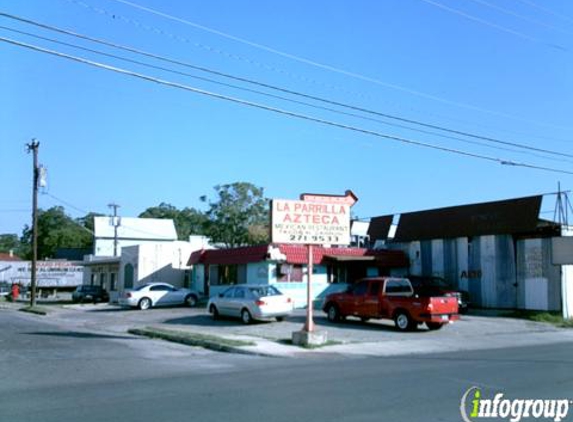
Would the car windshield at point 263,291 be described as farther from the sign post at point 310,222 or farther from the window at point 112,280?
the window at point 112,280

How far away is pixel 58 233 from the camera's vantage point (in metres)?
102

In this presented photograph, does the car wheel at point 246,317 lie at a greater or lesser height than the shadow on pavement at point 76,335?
greater

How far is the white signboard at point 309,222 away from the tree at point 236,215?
54.4 meters

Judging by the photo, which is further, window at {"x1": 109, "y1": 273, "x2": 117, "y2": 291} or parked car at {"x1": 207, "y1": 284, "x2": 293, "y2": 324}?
window at {"x1": 109, "y1": 273, "x2": 117, "y2": 291}

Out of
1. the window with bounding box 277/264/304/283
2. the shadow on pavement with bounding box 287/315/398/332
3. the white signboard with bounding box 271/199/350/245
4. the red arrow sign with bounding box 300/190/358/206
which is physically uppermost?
the red arrow sign with bounding box 300/190/358/206

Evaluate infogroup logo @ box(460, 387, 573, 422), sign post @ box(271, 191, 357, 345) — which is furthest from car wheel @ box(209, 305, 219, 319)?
infogroup logo @ box(460, 387, 573, 422)

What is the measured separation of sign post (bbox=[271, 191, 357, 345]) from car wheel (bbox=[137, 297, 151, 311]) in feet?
58.6

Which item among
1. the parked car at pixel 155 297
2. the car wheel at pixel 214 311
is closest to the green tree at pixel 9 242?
the parked car at pixel 155 297

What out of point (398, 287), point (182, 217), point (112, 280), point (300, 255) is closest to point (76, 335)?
point (398, 287)

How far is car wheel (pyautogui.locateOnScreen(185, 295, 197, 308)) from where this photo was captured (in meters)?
35.9

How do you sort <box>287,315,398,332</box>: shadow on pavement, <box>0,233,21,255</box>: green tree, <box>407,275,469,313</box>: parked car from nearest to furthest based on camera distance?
<box>287,315,398,332</box>: shadow on pavement → <box>407,275,469,313</box>: parked car → <box>0,233,21,255</box>: green tree

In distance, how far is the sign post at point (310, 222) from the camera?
18.8 meters

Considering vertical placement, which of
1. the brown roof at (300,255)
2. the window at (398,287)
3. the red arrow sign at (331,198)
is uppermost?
the red arrow sign at (331,198)

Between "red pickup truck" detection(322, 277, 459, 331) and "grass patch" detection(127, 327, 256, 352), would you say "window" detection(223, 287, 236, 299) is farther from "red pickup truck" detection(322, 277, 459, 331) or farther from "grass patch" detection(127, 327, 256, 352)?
"grass patch" detection(127, 327, 256, 352)
